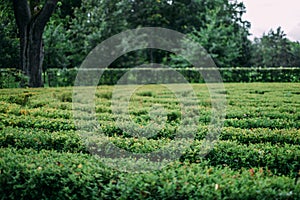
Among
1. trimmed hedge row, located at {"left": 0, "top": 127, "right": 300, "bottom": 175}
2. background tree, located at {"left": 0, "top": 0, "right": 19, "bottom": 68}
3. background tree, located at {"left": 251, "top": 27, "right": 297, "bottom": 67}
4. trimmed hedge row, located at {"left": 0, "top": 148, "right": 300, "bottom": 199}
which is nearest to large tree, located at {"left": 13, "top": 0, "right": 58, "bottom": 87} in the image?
background tree, located at {"left": 0, "top": 0, "right": 19, "bottom": 68}

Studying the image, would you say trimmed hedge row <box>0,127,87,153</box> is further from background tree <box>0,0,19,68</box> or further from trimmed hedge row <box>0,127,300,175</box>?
background tree <box>0,0,19,68</box>

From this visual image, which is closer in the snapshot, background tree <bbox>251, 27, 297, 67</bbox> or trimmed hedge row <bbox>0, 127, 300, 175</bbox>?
trimmed hedge row <bbox>0, 127, 300, 175</bbox>

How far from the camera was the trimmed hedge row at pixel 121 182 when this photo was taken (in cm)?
293

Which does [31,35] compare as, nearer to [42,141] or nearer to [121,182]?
[42,141]

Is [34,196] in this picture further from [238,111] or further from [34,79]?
[34,79]

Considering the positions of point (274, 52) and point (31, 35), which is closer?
point (31, 35)

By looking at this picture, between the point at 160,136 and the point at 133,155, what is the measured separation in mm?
1107

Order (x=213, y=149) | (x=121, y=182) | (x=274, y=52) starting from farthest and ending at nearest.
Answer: (x=274, y=52) < (x=213, y=149) < (x=121, y=182)

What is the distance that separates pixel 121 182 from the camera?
313 centimetres

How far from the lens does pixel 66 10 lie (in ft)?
97.7

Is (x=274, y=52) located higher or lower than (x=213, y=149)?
higher

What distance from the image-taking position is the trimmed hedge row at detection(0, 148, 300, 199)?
293 cm

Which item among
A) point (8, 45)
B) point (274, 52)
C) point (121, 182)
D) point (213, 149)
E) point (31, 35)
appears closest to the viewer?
point (121, 182)

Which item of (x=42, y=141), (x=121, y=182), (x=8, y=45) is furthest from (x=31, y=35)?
(x=121, y=182)
